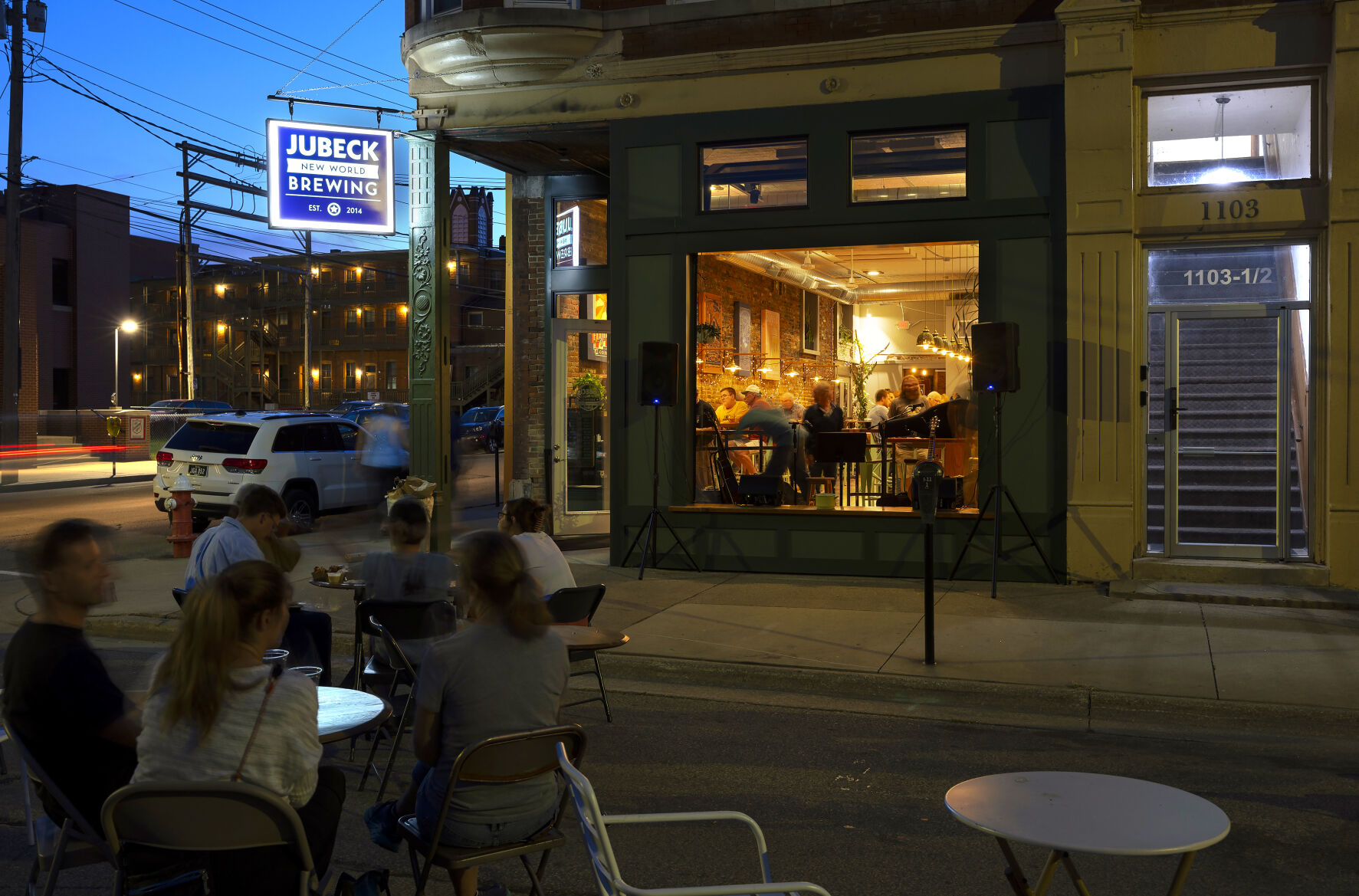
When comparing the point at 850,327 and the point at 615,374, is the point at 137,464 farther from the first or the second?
the point at 615,374

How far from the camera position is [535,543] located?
6.50 meters

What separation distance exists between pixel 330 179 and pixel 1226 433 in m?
9.95

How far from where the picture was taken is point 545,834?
353 centimetres

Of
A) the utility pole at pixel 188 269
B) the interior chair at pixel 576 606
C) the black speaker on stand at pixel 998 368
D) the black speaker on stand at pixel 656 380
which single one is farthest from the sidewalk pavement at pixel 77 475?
the interior chair at pixel 576 606

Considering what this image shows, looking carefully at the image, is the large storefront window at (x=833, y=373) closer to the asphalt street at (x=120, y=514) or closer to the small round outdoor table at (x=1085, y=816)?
the asphalt street at (x=120, y=514)

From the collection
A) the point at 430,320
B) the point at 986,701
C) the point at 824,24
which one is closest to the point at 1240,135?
the point at 824,24

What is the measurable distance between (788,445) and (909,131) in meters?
3.88

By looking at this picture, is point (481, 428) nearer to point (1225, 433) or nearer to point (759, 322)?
point (759, 322)

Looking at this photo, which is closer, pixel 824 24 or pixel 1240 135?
pixel 1240 135

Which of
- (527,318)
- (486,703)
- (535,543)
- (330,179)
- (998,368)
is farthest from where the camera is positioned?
(527,318)

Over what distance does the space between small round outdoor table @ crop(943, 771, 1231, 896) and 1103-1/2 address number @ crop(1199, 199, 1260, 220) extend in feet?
28.8

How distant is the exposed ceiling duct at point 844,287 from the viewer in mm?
14234

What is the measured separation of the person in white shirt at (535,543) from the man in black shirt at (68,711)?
292cm

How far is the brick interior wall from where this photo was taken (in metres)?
14.5
